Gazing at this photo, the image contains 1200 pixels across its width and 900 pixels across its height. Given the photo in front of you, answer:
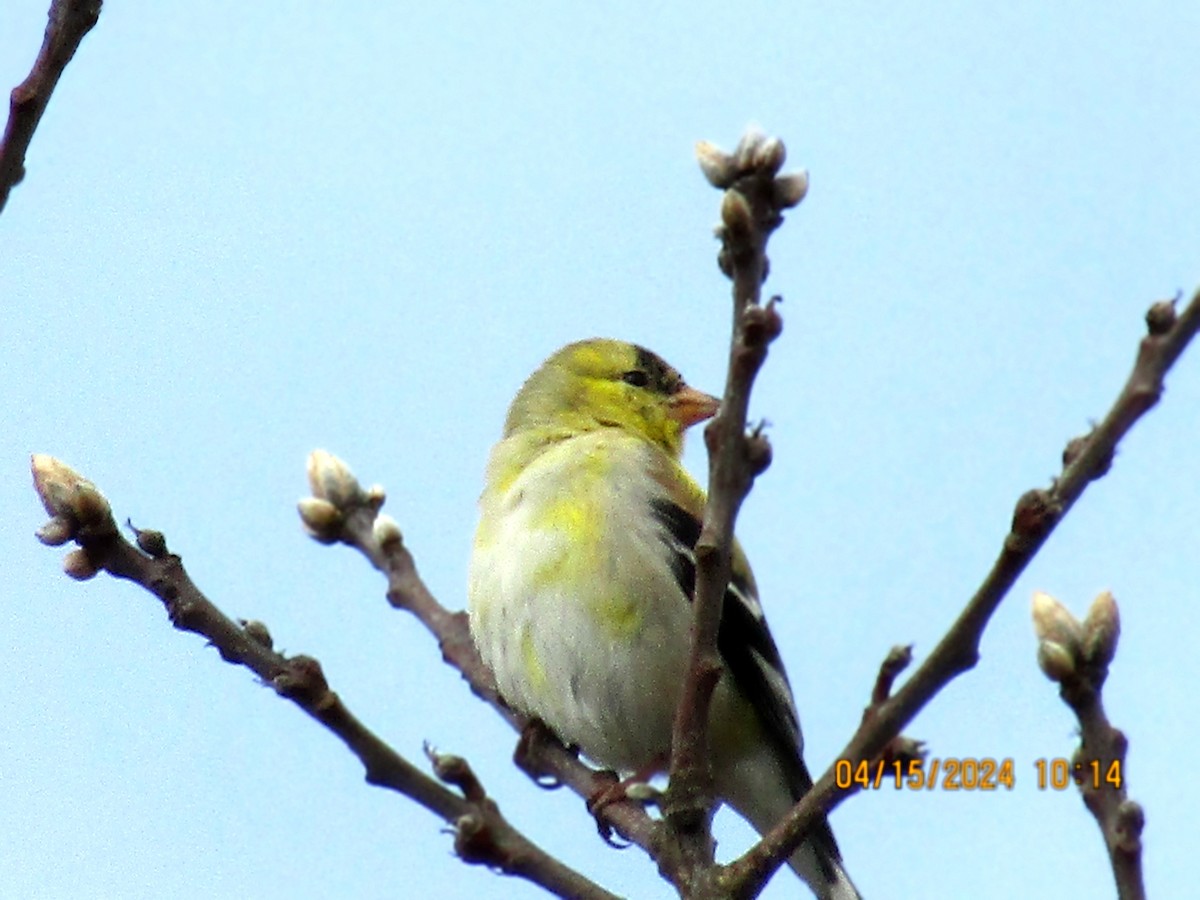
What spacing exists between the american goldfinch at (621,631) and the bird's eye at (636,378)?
0.92 meters

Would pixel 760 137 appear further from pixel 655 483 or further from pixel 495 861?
pixel 655 483

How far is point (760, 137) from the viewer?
6.21 feet

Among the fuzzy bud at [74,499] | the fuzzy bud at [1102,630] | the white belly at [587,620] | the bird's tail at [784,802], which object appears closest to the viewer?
the fuzzy bud at [1102,630]

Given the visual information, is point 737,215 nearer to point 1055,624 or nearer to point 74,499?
point 1055,624

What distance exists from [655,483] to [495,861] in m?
2.41

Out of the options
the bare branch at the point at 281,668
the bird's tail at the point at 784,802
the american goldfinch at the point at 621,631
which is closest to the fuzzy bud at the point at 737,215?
the bare branch at the point at 281,668

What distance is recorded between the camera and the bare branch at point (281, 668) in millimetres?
2117

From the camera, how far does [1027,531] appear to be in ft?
5.64

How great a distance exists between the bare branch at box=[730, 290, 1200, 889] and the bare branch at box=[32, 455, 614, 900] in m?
0.45

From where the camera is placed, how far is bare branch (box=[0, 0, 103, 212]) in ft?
6.69

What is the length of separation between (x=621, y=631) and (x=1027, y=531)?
2463 mm

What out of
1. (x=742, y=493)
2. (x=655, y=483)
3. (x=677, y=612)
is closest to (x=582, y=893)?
(x=742, y=493)
